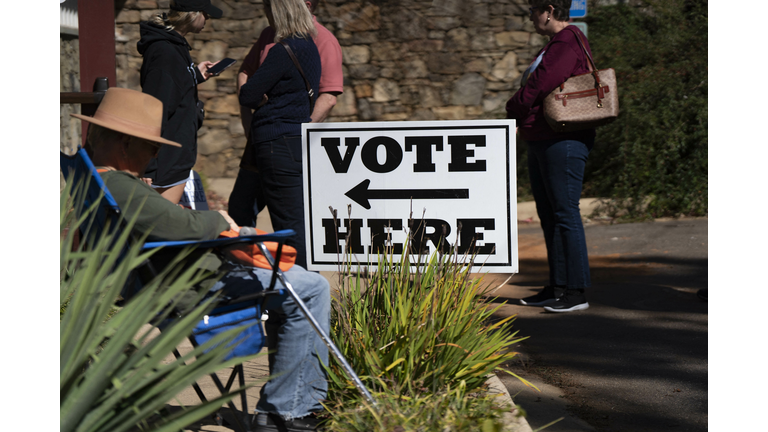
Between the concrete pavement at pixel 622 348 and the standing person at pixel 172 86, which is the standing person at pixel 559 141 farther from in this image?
the standing person at pixel 172 86

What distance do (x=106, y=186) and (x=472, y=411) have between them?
139 cm

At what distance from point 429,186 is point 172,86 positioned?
1.42 metres

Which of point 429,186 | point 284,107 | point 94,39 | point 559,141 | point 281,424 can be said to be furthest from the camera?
point 94,39

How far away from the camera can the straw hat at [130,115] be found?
7.84 ft

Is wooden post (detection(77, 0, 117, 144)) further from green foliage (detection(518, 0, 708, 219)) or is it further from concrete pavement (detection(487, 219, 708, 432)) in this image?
green foliage (detection(518, 0, 708, 219))

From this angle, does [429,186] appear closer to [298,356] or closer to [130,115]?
[298,356]

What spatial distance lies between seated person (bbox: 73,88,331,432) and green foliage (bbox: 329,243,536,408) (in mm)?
133

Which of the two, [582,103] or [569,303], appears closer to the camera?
[582,103]

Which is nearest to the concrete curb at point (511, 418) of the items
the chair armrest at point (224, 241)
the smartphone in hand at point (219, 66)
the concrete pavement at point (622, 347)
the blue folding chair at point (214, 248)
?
the concrete pavement at point (622, 347)

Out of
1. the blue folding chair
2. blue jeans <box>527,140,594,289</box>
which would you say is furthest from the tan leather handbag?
the blue folding chair

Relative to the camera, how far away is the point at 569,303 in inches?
184

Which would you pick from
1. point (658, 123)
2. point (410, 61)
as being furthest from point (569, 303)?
point (410, 61)

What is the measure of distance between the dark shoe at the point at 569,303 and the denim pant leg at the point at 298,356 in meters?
2.46

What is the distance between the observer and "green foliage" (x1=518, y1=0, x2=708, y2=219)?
346 inches
